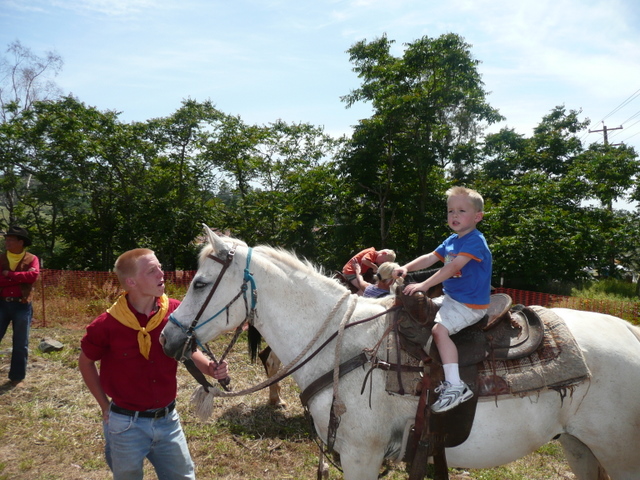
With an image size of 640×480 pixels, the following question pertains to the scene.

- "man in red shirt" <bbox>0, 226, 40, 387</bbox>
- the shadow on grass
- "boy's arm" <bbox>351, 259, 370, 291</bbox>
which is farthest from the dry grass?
"boy's arm" <bbox>351, 259, 370, 291</bbox>

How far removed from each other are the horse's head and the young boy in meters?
1.03

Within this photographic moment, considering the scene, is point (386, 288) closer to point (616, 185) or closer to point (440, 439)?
point (440, 439)

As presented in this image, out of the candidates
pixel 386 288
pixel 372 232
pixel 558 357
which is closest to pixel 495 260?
pixel 372 232

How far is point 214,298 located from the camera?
2449 millimetres

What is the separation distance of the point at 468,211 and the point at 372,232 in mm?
10016

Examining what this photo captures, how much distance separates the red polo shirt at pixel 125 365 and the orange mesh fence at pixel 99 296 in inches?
352

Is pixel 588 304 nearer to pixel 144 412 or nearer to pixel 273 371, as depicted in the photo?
pixel 273 371

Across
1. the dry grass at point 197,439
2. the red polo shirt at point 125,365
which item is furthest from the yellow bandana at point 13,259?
the red polo shirt at point 125,365

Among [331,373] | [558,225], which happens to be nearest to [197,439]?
[331,373]

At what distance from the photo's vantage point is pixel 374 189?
1273 centimetres

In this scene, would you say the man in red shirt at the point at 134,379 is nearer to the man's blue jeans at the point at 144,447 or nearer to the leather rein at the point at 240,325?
the man's blue jeans at the point at 144,447

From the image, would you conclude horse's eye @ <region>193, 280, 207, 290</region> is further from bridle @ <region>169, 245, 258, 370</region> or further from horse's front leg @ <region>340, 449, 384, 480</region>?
horse's front leg @ <region>340, 449, 384, 480</region>

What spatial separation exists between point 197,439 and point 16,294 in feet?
11.3

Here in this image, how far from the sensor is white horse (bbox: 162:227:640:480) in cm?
237
